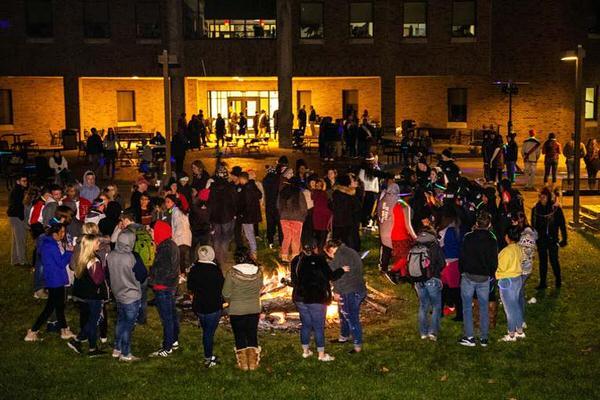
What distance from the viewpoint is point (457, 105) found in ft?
142

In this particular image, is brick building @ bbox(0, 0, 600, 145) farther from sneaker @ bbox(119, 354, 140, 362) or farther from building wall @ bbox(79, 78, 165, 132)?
sneaker @ bbox(119, 354, 140, 362)

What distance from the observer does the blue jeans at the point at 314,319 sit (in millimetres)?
11062

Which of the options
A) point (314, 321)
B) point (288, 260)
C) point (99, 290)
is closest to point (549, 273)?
point (288, 260)

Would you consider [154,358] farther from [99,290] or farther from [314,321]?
[314,321]

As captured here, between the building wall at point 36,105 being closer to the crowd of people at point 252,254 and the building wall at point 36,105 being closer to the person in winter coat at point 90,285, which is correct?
the crowd of people at point 252,254

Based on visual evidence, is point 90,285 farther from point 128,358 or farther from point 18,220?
point 18,220

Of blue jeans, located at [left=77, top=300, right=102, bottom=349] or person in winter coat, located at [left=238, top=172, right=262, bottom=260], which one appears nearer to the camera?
blue jeans, located at [left=77, top=300, right=102, bottom=349]

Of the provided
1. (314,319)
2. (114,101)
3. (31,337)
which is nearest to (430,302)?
(314,319)

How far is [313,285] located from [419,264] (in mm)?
1547

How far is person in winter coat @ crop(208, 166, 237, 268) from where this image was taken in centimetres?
1570

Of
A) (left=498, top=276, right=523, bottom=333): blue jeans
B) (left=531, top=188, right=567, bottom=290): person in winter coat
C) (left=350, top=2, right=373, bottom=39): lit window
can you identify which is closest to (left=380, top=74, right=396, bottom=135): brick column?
(left=350, top=2, right=373, bottom=39): lit window

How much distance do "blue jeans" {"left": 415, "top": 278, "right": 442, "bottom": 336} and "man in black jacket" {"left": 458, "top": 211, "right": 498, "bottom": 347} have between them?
345 millimetres

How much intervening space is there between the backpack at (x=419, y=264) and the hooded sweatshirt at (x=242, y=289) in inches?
84.9

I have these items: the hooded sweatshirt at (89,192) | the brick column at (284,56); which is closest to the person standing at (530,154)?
the brick column at (284,56)
